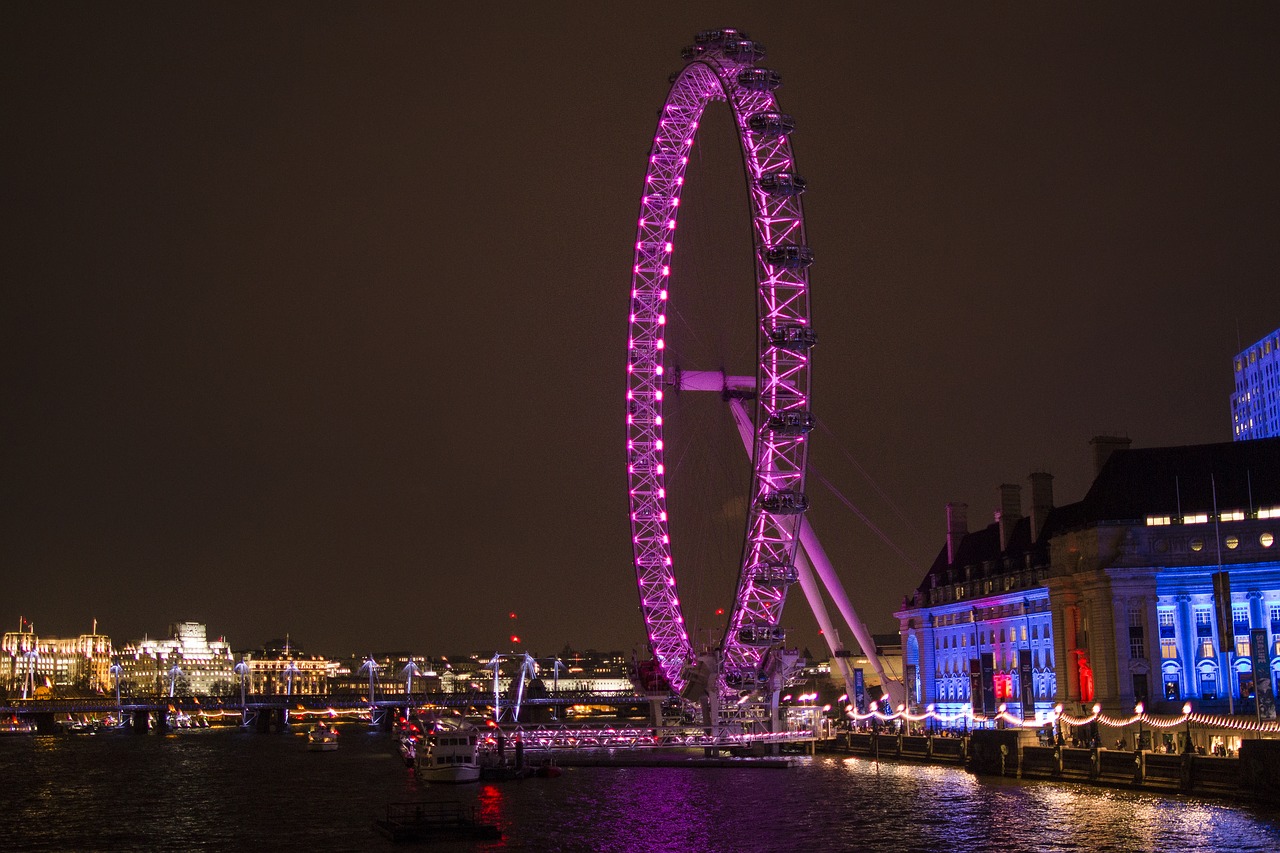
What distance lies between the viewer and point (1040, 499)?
115 meters

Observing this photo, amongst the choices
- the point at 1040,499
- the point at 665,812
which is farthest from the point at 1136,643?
the point at 665,812

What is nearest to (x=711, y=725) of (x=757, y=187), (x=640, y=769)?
(x=640, y=769)

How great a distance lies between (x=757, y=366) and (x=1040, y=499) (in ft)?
→ 121

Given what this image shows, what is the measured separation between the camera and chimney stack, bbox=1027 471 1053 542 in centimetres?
11406

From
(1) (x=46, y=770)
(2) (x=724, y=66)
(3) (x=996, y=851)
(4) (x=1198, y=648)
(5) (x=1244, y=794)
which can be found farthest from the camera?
(1) (x=46, y=770)

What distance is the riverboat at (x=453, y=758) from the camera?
3548 inches

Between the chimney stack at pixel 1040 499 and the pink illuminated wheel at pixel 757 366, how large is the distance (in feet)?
88.6

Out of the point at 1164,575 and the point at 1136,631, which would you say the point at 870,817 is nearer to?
the point at 1136,631

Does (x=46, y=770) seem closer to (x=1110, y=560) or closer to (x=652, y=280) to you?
(x=652, y=280)

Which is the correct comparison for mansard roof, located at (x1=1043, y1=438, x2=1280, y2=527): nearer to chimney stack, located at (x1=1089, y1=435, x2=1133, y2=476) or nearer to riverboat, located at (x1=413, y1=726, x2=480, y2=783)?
chimney stack, located at (x1=1089, y1=435, x2=1133, y2=476)

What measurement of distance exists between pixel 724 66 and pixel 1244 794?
4317 cm

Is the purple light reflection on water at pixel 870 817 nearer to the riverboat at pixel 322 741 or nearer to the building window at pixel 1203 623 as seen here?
the building window at pixel 1203 623

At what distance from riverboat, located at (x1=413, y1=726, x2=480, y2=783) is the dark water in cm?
209

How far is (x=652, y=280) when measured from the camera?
9250cm
